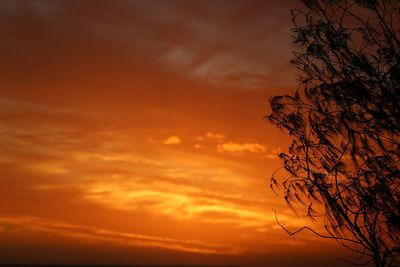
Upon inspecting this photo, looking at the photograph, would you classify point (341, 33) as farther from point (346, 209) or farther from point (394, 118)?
point (346, 209)

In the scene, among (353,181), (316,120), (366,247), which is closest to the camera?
(366,247)

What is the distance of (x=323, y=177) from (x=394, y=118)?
65.1 inches

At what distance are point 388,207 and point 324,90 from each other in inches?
95.5

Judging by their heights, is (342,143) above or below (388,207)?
above

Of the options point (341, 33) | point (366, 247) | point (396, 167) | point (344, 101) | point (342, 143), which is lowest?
point (366, 247)

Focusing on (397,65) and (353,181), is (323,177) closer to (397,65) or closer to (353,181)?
(353,181)

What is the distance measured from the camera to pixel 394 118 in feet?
30.5

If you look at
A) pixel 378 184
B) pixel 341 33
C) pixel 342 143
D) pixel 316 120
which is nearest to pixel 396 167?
pixel 378 184

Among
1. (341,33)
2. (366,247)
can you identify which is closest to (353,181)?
(366,247)

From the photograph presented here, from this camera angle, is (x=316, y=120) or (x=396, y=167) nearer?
(x=396, y=167)

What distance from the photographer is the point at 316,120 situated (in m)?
10.1

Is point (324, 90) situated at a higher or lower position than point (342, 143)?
higher

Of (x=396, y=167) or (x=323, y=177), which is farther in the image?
(x=323, y=177)

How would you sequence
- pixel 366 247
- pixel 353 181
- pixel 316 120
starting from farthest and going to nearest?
pixel 316 120 → pixel 353 181 → pixel 366 247
